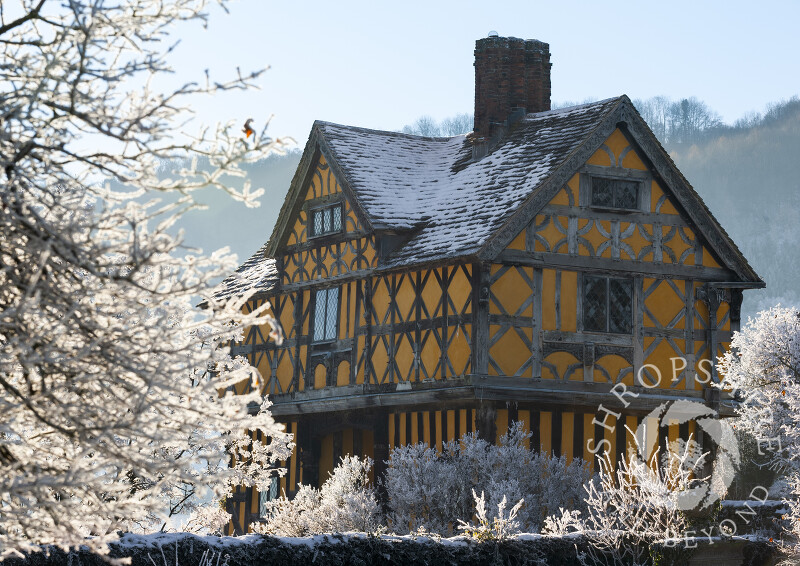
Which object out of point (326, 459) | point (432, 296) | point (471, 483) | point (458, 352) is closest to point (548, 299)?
point (458, 352)

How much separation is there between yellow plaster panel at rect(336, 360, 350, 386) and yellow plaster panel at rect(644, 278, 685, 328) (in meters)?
5.78

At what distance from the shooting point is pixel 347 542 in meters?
13.1

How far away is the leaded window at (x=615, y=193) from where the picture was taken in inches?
850

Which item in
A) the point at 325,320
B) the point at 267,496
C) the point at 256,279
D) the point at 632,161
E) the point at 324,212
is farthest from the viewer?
the point at 256,279

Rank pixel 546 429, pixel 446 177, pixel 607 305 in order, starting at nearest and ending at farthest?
pixel 546 429
pixel 607 305
pixel 446 177

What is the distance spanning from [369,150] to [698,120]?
108 metres

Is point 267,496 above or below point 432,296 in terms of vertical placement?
below

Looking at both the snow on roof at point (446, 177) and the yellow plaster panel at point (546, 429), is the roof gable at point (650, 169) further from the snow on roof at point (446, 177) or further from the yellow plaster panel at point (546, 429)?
the yellow plaster panel at point (546, 429)

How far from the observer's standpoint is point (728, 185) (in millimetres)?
118125

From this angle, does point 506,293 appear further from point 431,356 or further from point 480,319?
point 431,356

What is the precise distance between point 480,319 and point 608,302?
2828 mm

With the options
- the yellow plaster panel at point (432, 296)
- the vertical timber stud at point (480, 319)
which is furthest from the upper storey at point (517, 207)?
the yellow plaster panel at point (432, 296)

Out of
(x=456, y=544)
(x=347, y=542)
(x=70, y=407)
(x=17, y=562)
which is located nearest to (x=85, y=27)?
(x=70, y=407)

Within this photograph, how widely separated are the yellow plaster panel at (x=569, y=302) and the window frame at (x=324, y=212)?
502cm
